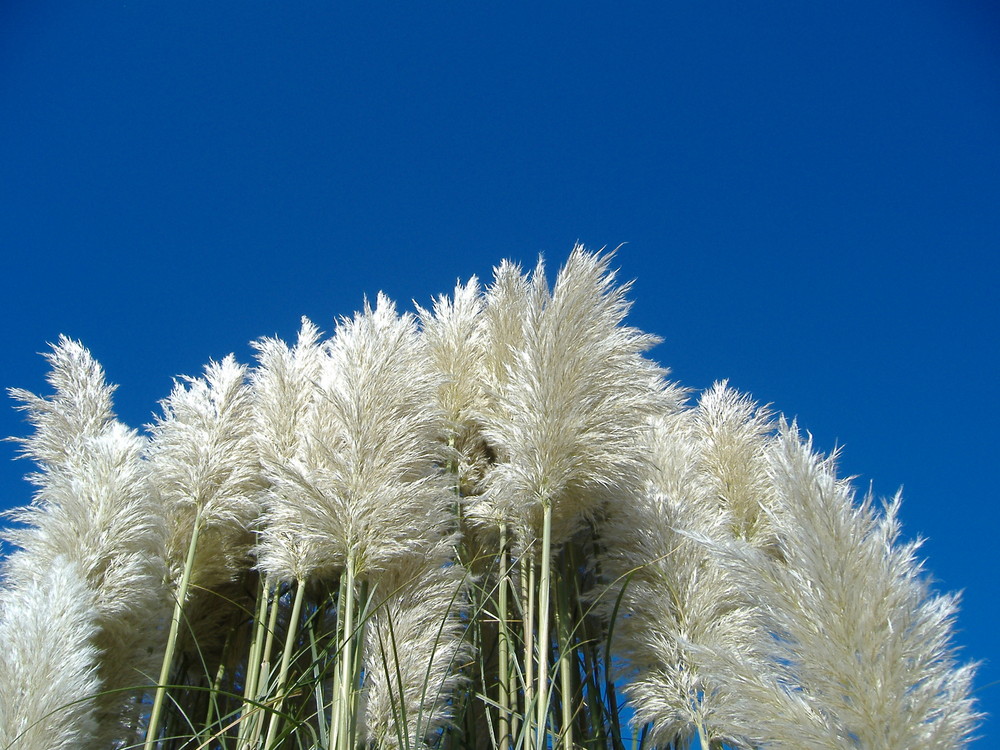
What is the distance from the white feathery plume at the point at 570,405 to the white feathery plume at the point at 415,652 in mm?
364

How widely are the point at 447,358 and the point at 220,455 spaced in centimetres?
102

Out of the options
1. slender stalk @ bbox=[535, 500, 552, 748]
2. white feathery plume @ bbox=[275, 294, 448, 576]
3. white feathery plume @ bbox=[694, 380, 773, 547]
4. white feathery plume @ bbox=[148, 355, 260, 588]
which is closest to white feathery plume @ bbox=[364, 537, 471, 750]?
white feathery plume @ bbox=[275, 294, 448, 576]

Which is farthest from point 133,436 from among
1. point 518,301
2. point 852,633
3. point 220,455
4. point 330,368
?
point 852,633

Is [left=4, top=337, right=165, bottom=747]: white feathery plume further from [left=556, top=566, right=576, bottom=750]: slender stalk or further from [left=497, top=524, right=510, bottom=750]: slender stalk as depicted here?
[left=556, top=566, right=576, bottom=750]: slender stalk

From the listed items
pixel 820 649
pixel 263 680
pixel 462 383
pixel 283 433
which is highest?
pixel 462 383

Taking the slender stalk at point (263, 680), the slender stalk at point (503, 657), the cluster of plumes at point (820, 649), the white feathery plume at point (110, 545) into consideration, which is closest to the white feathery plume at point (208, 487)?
the white feathery plume at point (110, 545)

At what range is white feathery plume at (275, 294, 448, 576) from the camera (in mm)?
2365

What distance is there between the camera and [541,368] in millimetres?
2535

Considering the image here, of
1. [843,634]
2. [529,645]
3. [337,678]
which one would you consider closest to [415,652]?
[337,678]

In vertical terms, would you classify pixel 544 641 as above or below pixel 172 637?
below

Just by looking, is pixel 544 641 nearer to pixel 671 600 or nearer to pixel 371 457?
pixel 671 600

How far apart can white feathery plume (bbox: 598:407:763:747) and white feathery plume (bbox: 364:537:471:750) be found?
57cm

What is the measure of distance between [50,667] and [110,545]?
45cm

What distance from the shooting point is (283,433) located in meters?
3.09
